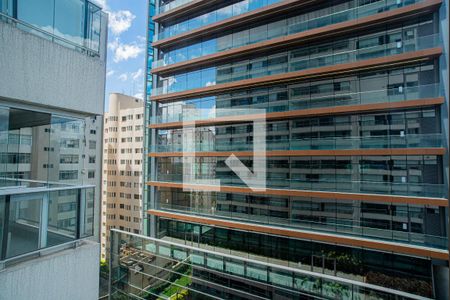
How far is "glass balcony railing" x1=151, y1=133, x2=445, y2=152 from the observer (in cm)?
288

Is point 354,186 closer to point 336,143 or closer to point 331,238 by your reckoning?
point 336,143

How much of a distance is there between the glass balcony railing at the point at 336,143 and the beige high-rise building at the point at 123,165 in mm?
6495

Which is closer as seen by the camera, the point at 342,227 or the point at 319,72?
the point at 342,227

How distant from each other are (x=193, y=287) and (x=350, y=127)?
10.7 feet

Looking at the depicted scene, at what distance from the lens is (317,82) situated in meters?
3.71

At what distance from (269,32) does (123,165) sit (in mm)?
9670

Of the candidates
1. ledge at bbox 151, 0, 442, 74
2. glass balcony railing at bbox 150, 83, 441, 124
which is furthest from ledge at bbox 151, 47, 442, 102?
ledge at bbox 151, 0, 442, 74

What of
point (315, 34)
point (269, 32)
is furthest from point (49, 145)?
point (269, 32)

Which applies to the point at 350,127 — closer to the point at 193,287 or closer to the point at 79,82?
the point at 193,287

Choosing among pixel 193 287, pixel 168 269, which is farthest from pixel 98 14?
pixel 193 287

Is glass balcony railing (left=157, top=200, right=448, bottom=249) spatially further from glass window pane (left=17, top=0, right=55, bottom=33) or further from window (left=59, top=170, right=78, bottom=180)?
glass window pane (left=17, top=0, right=55, bottom=33)

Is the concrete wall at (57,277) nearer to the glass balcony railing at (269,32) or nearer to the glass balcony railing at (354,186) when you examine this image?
the glass balcony railing at (354,186)

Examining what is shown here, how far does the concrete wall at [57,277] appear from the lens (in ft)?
2.83

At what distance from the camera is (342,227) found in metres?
3.30
